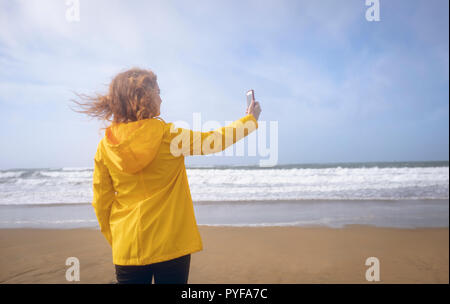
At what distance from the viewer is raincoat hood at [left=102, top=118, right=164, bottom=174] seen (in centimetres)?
132

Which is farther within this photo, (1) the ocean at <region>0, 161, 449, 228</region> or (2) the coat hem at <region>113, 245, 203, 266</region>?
(1) the ocean at <region>0, 161, 449, 228</region>

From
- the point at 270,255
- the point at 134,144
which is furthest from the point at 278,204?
the point at 134,144

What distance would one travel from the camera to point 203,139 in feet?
4.46

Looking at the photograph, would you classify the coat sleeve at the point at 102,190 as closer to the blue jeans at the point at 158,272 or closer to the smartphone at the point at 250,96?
the blue jeans at the point at 158,272

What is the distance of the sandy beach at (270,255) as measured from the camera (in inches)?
142

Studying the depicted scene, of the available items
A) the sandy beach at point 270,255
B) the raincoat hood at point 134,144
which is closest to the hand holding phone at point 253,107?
the raincoat hood at point 134,144

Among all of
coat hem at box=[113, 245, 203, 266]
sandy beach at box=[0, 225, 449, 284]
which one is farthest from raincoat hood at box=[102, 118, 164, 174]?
sandy beach at box=[0, 225, 449, 284]

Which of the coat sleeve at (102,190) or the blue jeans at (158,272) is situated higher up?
the coat sleeve at (102,190)

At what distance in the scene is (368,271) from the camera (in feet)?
12.1

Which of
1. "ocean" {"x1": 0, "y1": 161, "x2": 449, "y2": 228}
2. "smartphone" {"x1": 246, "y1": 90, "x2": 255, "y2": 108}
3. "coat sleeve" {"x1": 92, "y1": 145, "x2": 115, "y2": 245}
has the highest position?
"smartphone" {"x1": 246, "y1": 90, "x2": 255, "y2": 108}

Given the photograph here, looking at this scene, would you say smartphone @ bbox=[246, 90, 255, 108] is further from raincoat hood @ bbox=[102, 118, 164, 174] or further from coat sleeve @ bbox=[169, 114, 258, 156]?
raincoat hood @ bbox=[102, 118, 164, 174]

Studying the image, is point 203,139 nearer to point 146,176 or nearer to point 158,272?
point 146,176

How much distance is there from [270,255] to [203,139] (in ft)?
11.5

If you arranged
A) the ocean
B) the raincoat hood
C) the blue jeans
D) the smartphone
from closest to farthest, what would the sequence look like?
the raincoat hood
the blue jeans
the smartphone
the ocean
